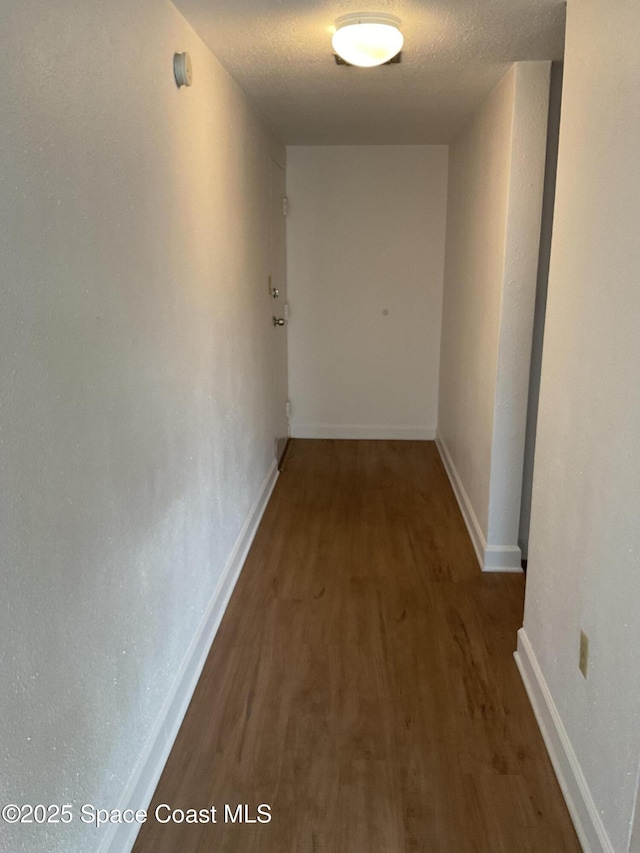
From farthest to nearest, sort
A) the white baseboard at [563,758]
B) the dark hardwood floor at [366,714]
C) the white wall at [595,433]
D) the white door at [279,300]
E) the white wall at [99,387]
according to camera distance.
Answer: the white door at [279,300], the dark hardwood floor at [366,714], the white baseboard at [563,758], the white wall at [595,433], the white wall at [99,387]

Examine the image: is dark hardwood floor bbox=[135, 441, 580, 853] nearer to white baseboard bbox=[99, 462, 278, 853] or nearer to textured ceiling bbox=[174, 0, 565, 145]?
white baseboard bbox=[99, 462, 278, 853]

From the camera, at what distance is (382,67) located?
2568 mm

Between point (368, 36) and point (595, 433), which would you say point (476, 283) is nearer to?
point (368, 36)

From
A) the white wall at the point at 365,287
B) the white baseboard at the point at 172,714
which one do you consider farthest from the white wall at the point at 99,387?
the white wall at the point at 365,287

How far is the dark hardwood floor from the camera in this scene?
5.60 ft

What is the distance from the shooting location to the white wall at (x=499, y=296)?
2650 millimetres

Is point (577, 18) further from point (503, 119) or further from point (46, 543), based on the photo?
point (46, 543)

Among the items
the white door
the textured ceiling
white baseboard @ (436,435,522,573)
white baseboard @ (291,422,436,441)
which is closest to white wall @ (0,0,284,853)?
the textured ceiling

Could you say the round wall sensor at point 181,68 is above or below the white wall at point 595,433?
above

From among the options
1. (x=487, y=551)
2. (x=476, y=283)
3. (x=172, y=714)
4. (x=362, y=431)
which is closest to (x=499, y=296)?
(x=476, y=283)

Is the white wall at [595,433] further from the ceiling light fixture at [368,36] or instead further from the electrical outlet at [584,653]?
the ceiling light fixture at [368,36]

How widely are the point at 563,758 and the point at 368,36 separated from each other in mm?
2155

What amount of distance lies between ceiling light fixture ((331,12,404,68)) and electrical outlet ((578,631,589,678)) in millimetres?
1796

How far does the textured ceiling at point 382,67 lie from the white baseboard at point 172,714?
74.7 inches
